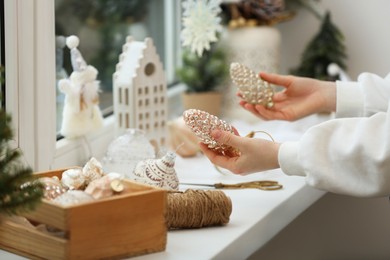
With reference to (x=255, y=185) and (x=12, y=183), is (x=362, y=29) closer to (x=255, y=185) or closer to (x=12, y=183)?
→ (x=255, y=185)

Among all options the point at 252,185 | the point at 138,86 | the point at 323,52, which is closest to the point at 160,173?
the point at 252,185

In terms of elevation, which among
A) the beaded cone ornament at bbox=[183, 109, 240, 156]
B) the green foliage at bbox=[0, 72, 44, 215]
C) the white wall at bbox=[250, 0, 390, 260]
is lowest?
the white wall at bbox=[250, 0, 390, 260]

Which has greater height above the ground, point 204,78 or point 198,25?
point 198,25

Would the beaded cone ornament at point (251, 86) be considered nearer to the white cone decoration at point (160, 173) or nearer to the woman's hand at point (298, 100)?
the woman's hand at point (298, 100)

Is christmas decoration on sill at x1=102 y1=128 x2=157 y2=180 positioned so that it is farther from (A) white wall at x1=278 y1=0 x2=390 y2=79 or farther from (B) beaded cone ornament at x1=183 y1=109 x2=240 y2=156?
(A) white wall at x1=278 y1=0 x2=390 y2=79

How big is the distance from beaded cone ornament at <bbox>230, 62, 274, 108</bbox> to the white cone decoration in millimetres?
407

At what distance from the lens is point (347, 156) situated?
50.6 inches

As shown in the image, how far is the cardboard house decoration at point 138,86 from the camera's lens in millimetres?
1733

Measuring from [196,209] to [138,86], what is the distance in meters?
0.54

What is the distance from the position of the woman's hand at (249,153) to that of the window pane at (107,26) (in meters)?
0.67

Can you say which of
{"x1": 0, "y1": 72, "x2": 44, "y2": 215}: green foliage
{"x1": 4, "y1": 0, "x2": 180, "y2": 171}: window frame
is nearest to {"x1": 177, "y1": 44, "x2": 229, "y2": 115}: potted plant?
{"x1": 4, "y1": 0, "x2": 180, "y2": 171}: window frame

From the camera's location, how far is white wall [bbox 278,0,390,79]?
2.29m

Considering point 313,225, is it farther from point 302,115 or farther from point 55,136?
point 55,136

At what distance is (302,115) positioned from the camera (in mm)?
1757
